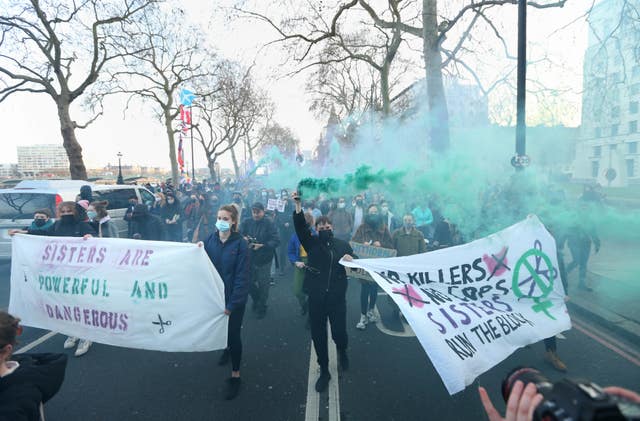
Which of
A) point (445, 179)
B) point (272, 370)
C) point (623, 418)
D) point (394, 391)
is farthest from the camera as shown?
point (445, 179)

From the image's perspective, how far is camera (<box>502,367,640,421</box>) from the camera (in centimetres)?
86

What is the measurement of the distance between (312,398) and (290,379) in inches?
16.0

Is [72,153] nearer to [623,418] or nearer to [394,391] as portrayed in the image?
[394,391]

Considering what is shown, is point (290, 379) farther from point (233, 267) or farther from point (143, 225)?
point (143, 225)

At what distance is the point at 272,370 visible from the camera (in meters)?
3.88

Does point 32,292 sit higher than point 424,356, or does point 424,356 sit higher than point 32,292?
point 32,292

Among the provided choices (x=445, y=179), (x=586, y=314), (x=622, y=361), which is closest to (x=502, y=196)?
(x=445, y=179)

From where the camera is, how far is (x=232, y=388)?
3426 millimetres

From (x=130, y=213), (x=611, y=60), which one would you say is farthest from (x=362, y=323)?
(x=611, y=60)

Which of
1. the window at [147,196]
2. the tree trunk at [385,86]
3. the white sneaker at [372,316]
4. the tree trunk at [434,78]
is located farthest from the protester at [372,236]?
the tree trunk at [385,86]

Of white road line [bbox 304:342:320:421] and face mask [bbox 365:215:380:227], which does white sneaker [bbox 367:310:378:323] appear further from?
white road line [bbox 304:342:320:421]

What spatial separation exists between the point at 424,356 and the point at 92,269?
394 cm

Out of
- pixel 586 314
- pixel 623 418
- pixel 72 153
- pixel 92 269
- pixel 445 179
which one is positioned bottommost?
pixel 586 314

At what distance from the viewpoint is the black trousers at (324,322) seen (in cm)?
363
